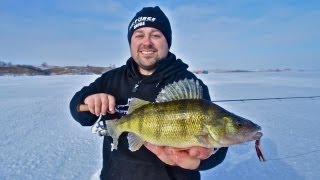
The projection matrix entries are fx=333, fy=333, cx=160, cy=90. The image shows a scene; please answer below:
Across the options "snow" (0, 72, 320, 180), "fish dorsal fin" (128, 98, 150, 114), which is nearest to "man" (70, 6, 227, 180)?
"fish dorsal fin" (128, 98, 150, 114)

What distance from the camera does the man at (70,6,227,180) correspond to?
2201mm

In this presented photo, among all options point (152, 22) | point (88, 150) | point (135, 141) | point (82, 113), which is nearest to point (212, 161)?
point (135, 141)

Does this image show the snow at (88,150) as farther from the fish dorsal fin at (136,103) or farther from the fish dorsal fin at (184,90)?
the fish dorsal fin at (184,90)

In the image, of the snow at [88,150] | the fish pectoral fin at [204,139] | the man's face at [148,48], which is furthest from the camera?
the snow at [88,150]

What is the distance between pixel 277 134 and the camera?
236 inches

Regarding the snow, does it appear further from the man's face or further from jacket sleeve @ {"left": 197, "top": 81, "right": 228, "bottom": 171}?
the man's face

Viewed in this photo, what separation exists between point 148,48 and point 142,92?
0.35 meters

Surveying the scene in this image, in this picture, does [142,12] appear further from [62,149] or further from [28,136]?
[28,136]

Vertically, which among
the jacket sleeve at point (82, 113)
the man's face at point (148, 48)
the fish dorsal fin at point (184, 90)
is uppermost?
the man's face at point (148, 48)

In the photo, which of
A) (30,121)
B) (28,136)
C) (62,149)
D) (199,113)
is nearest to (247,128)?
(199,113)

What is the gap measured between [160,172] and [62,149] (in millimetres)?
3205

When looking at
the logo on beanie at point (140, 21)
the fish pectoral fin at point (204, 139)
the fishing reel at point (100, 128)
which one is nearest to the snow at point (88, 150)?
the fishing reel at point (100, 128)

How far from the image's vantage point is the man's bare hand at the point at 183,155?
199cm

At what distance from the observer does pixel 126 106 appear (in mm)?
2471
